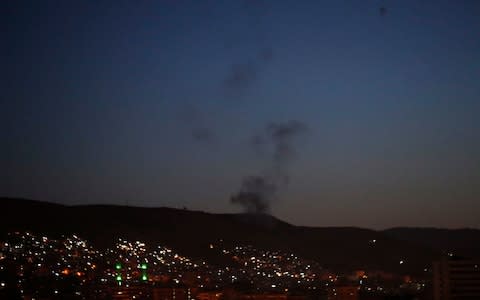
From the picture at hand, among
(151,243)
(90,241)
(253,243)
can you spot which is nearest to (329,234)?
(253,243)

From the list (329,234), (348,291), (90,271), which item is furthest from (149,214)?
(348,291)


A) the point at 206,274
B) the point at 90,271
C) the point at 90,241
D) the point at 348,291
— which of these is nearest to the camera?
the point at 348,291

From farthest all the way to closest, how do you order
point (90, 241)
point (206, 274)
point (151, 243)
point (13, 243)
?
point (151, 243), point (90, 241), point (206, 274), point (13, 243)

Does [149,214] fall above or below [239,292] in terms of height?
above

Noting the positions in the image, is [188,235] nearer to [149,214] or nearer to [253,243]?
[253,243]

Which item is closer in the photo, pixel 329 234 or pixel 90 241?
pixel 90 241

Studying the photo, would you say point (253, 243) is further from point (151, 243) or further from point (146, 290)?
point (146, 290)
